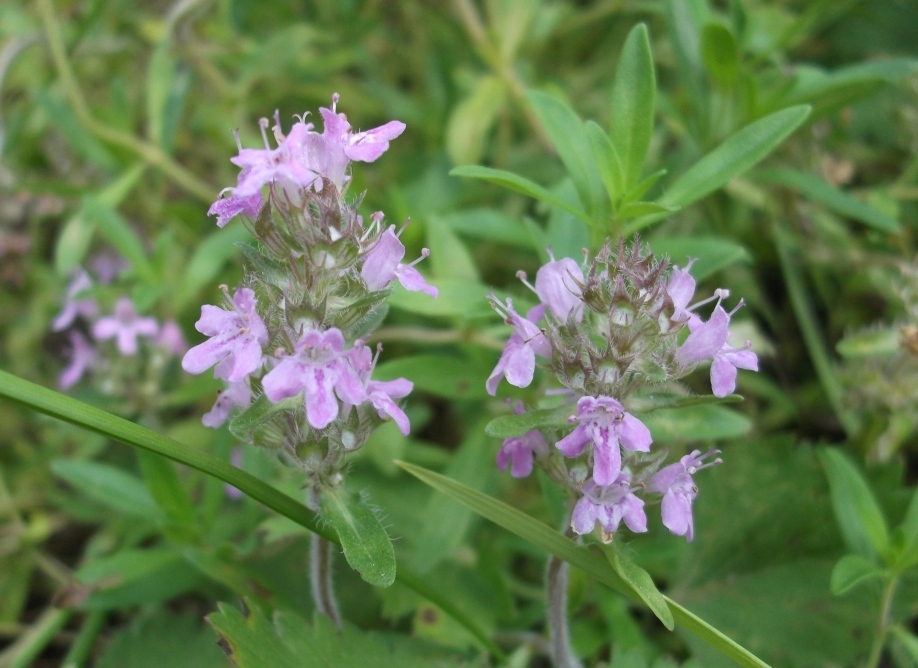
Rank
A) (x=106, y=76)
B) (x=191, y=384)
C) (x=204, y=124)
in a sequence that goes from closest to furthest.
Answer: (x=191, y=384)
(x=204, y=124)
(x=106, y=76)

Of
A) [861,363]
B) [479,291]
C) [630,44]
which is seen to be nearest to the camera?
[630,44]

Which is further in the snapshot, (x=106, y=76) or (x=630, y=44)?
(x=106, y=76)

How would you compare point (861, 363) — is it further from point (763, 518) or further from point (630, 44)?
point (630, 44)

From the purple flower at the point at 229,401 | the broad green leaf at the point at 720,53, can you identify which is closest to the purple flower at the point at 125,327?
the purple flower at the point at 229,401

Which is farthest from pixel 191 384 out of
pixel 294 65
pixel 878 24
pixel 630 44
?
pixel 878 24

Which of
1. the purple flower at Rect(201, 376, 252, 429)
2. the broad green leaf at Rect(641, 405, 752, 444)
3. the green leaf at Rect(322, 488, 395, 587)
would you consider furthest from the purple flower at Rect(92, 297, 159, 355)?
the broad green leaf at Rect(641, 405, 752, 444)

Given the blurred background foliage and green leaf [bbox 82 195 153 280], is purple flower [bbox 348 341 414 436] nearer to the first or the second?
the blurred background foliage

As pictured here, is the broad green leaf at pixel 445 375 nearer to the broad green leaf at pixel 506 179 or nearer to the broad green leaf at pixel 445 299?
the broad green leaf at pixel 445 299
